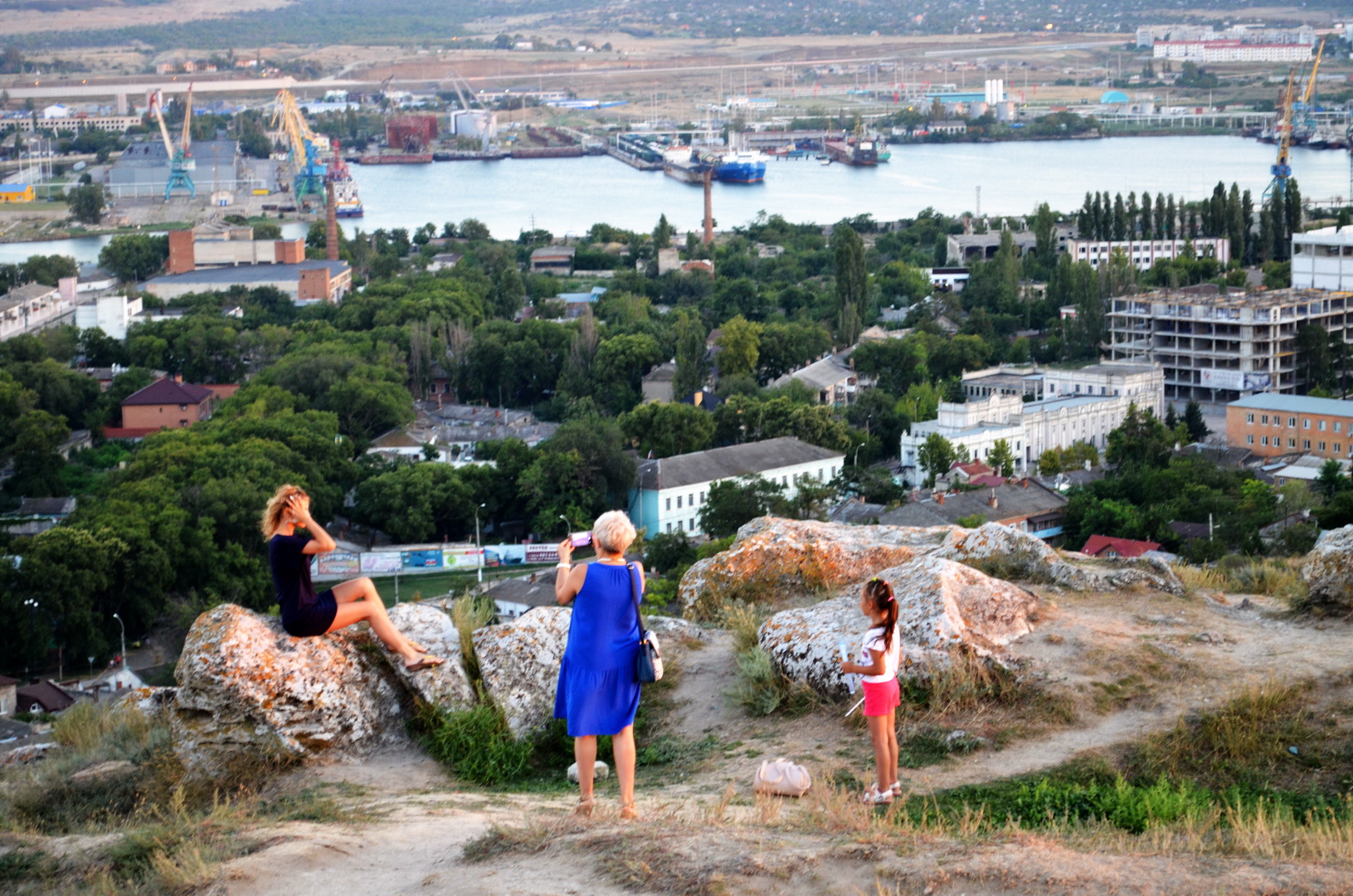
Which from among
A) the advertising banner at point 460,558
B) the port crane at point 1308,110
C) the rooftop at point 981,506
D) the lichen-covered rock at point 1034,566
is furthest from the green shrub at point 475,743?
Answer: the port crane at point 1308,110

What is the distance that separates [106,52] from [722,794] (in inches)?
4594

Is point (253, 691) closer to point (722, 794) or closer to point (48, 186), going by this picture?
point (722, 794)

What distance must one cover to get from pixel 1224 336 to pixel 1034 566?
1901cm

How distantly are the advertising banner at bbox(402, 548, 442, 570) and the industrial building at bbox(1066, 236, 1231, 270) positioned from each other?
1940 cm

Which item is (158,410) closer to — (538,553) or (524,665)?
(538,553)

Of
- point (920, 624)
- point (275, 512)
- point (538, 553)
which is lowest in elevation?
point (538, 553)

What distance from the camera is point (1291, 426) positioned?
62.1ft

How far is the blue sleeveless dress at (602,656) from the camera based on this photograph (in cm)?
303

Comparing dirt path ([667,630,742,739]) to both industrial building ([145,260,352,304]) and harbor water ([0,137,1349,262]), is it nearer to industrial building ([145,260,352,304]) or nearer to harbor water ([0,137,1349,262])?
industrial building ([145,260,352,304])

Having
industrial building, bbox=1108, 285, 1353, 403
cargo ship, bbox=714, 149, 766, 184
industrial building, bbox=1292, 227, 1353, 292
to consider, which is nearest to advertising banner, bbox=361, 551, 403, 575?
industrial building, bbox=1108, 285, 1353, 403

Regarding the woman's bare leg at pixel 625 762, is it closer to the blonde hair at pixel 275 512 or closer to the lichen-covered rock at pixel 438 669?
the lichen-covered rock at pixel 438 669

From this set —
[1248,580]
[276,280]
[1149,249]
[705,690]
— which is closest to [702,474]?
[1248,580]

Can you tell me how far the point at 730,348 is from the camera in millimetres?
24047

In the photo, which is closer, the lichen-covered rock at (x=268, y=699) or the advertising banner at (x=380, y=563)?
the lichen-covered rock at (x=268, y=699)
